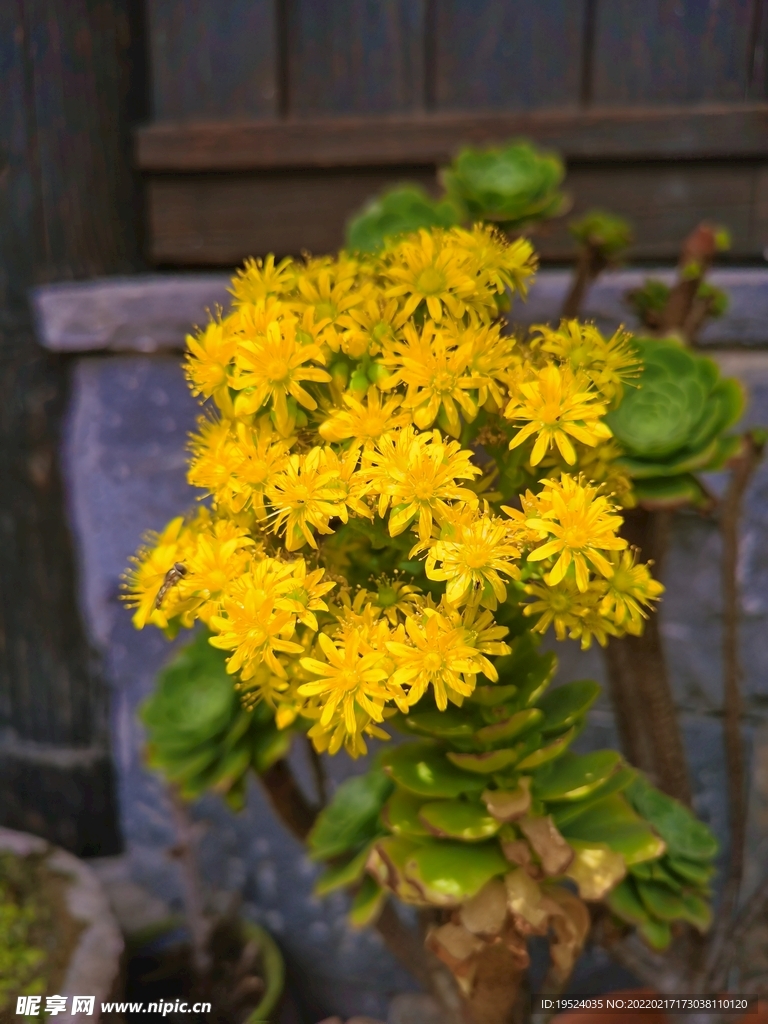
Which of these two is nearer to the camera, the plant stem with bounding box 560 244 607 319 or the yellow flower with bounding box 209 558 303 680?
the yellow flower with bounding box 209 558 303 680

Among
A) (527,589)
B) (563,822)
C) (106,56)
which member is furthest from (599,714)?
(106,56)

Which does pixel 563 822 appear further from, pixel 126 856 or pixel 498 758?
pixel 126 856

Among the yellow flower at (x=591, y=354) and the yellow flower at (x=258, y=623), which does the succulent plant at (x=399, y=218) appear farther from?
the yellow flower at (x=258, y=623)

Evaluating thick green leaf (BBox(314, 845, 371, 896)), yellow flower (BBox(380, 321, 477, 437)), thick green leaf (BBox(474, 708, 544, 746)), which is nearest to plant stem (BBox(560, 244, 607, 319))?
yellow flower (BBox(380, 321, 477, 437))

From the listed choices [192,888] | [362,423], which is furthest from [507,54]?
[192,888]

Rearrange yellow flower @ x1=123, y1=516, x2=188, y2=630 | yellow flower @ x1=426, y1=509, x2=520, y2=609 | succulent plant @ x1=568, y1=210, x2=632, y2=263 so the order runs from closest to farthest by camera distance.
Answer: yellow flower @ x1=426, y1=509, x2=520, y2=609 < yellow flower @ x1=123, y1=516, x2=188, y2=630 < succulent plant @ x1=568, y1=210, x2=632, y2=263

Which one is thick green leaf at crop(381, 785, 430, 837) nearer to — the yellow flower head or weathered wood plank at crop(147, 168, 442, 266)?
the yellow flower head
